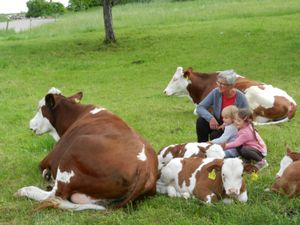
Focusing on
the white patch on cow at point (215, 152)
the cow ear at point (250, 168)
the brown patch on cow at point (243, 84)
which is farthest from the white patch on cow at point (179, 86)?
the white patch on cow at point (215, 152)

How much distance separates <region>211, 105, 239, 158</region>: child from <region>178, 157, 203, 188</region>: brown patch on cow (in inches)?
42.6

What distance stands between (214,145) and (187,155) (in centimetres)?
37

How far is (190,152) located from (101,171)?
5.48 feet

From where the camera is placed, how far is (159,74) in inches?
722

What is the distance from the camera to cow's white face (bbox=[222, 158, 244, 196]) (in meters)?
5.93

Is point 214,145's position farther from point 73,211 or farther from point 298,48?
point 298,48

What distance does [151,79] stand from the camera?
17.5 meters

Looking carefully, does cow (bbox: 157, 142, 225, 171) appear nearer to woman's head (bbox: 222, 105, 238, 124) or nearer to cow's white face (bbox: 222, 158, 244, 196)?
woman's head (bbox: 222, 105, 238, 124)

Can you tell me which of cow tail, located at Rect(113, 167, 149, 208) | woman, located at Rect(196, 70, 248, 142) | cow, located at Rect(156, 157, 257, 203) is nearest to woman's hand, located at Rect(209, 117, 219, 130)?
woman, located at Rect(196, 70, 248, 142)

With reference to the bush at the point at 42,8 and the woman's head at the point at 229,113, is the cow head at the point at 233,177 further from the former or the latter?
the bush at the point at 42,8

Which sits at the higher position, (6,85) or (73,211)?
(73,211)

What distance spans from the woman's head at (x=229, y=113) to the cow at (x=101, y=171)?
59.4 inches

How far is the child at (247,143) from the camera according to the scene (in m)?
7.54

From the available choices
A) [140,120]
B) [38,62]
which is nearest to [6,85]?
[38,62]
